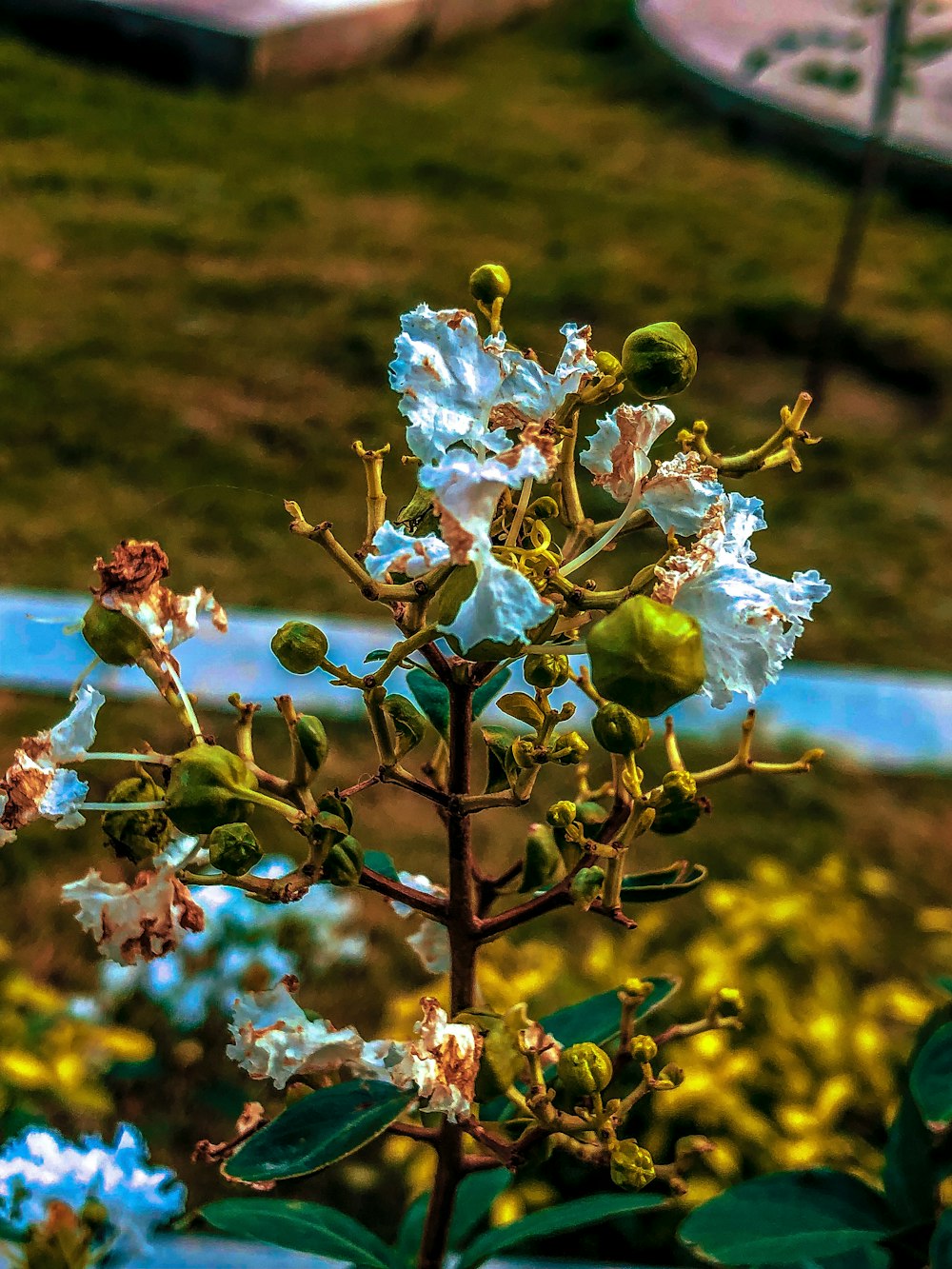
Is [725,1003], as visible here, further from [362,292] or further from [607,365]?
[362,292]

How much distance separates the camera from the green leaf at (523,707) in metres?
0.58

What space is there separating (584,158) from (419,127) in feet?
1.85

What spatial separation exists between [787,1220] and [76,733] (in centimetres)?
54

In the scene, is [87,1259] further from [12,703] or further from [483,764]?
[12,703]

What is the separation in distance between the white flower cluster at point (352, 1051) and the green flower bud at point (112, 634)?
18cm

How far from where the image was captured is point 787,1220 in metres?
0.84

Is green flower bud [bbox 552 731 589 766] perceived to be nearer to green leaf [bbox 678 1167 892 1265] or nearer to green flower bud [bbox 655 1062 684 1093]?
green flower bud [bbox 655 1062 684 1093]

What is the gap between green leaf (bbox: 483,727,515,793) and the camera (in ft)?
2.13

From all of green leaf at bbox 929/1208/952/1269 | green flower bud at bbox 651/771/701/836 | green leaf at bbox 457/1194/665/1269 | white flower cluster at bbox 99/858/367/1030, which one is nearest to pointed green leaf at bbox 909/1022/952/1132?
green leaf at bbox 929/1208/952/1269

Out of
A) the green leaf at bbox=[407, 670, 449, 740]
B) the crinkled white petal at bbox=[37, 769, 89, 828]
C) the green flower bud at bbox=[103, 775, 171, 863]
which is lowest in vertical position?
the green leaf at bbox=[407, 670, 449, 740]

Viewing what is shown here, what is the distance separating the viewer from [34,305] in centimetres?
337

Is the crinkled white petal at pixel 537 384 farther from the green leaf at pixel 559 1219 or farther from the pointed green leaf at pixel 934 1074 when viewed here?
the pointed green leaf at pixel 934 1074

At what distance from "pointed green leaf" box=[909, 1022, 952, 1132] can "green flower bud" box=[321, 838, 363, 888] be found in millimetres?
423

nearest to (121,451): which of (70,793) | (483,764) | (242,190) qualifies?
(483,764)
